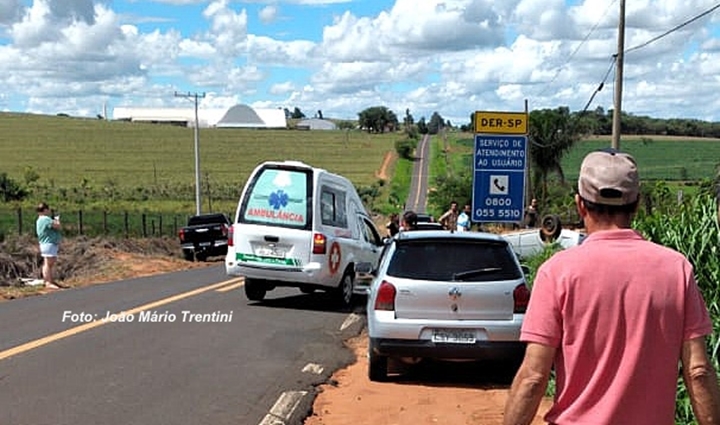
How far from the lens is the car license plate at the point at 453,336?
9555 mm

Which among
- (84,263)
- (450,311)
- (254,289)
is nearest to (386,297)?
(450,311)

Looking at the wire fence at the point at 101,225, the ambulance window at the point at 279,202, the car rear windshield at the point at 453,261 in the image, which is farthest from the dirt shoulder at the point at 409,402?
the wire fence at the point at 101,225

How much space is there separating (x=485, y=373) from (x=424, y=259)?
1.71 m

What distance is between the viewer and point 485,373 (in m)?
10.6

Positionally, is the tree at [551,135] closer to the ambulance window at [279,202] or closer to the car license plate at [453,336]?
the ambulance window at [279,202]

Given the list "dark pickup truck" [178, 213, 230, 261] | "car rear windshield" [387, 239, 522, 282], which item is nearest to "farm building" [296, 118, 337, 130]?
"dark pickup truck" [178, 213, 230, 261]

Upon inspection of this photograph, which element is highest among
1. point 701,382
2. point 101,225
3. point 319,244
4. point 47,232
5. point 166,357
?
point 701,382

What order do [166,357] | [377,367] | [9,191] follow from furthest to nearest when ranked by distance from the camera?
[9,191] < [166,357] < [377,367]

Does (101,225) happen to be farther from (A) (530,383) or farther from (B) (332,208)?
(A) (530,383)

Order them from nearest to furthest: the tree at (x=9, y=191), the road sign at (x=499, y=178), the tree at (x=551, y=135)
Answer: the road sign at (x=499, y=178) → the tree at (x=551, y=135) → the tree at (x=9, y=191)

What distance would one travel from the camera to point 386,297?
9.70 meters

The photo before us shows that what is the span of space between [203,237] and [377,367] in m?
24.5

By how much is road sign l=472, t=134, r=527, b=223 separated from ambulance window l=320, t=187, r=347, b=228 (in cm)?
250

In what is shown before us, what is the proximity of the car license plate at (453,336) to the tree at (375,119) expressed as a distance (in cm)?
15030
